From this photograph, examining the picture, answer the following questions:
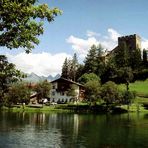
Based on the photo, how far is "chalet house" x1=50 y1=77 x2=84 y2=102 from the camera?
16338cm

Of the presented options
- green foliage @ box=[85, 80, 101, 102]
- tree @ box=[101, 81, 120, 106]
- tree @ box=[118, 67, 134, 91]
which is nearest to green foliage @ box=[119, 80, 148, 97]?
tree @ box=[118, 67, 134, 91]

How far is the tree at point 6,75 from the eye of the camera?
19438 mm

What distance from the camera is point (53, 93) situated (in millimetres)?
168875

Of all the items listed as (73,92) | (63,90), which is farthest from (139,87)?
(63,90)

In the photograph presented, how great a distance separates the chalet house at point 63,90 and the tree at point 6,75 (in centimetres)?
14098

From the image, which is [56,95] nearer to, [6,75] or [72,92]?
[72,92]

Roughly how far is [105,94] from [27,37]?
380 ft

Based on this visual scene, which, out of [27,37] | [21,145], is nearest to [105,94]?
[21,145]

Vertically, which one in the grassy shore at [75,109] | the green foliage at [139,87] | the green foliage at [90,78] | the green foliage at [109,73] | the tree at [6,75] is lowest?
the grassy shore at [75,109]

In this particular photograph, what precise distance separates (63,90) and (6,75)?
148071 mm

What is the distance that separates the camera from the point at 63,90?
549ft

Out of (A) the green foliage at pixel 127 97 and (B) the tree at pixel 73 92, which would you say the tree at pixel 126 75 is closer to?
(B) the tree at pixel 73 92

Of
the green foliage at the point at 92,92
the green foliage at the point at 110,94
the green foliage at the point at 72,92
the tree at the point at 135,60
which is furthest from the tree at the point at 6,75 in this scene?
the tree at the point at 135,60

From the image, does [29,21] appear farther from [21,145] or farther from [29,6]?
[21,145]
